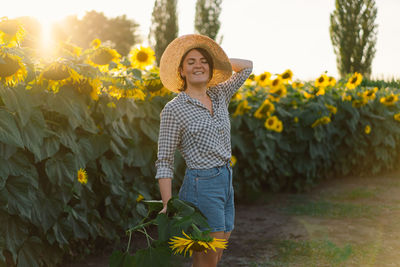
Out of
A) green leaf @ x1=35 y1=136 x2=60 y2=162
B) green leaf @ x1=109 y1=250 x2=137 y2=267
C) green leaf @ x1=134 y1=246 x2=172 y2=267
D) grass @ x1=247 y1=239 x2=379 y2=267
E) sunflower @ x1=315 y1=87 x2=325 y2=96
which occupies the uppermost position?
sunflower @ x1=315 y1=87 x2=325 y2=96

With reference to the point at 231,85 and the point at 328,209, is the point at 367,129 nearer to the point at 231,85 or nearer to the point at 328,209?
the point at 328,209

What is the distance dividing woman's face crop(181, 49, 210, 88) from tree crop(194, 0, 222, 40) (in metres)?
27.5

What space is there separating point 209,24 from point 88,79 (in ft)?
90.8

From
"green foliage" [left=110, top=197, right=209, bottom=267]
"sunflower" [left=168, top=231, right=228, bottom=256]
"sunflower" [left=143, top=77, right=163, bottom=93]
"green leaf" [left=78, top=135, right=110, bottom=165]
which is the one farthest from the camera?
"sunflower" [left=143, top=77, right=163, bottom=93]

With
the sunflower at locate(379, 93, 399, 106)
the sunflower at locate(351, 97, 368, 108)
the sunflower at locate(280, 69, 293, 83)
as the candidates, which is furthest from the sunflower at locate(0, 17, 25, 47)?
the sunflower at locate(379, 93, 399, 106)

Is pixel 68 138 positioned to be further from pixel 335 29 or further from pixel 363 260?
pixel 335 29

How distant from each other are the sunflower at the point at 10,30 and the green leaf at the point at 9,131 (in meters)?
0.45

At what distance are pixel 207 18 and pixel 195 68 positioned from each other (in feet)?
93.0

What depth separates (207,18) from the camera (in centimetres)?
3055

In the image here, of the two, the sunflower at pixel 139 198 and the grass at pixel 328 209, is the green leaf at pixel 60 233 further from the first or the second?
the grass at pixel 328 209

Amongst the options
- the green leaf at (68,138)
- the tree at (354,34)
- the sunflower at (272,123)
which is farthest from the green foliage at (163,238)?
the tree at (354,34)

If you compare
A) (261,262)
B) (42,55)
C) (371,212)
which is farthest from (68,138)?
(371,212)

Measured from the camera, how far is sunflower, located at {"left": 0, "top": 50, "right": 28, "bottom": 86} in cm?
281

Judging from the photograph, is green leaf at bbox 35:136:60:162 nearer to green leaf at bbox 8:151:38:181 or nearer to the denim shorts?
green leaf at bbox 8:151:38:181
